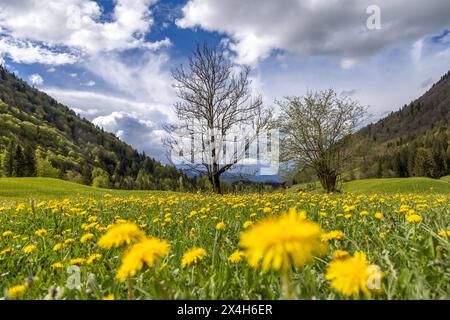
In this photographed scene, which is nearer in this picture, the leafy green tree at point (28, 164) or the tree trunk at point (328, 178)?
the tree trunk at point (328, 178)

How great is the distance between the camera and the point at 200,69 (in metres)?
22.6

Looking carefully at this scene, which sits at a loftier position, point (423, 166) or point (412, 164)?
point (412, 164)

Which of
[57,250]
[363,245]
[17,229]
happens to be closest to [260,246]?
[363,245]

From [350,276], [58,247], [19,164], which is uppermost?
[19,164]

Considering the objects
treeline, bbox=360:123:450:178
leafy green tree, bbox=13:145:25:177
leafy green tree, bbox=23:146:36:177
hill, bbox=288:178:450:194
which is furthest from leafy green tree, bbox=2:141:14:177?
treeline, bbox=360:123:450:178

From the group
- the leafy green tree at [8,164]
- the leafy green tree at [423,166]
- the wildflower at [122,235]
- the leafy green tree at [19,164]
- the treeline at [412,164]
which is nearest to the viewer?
the wildflower at [122,235]

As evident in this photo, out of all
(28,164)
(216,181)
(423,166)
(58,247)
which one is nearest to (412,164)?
(423,166)

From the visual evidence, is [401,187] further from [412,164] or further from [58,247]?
[412,164]

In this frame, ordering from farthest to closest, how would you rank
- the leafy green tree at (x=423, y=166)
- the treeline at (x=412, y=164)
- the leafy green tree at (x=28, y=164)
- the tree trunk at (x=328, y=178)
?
the treeline at (x=412, y=164), the leafy green tree at (x=423, y=166), the leafy green tree at (x=28, y=164), the tree trunk at (x=328, y=178)

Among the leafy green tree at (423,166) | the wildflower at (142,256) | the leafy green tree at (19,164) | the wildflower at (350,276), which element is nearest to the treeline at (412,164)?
the leafy green tree at (423,166)

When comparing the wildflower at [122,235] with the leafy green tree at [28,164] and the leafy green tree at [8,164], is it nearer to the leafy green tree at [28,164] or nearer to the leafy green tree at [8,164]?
the leafy green tree at [28,164]

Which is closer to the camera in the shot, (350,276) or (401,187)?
(350,276)
